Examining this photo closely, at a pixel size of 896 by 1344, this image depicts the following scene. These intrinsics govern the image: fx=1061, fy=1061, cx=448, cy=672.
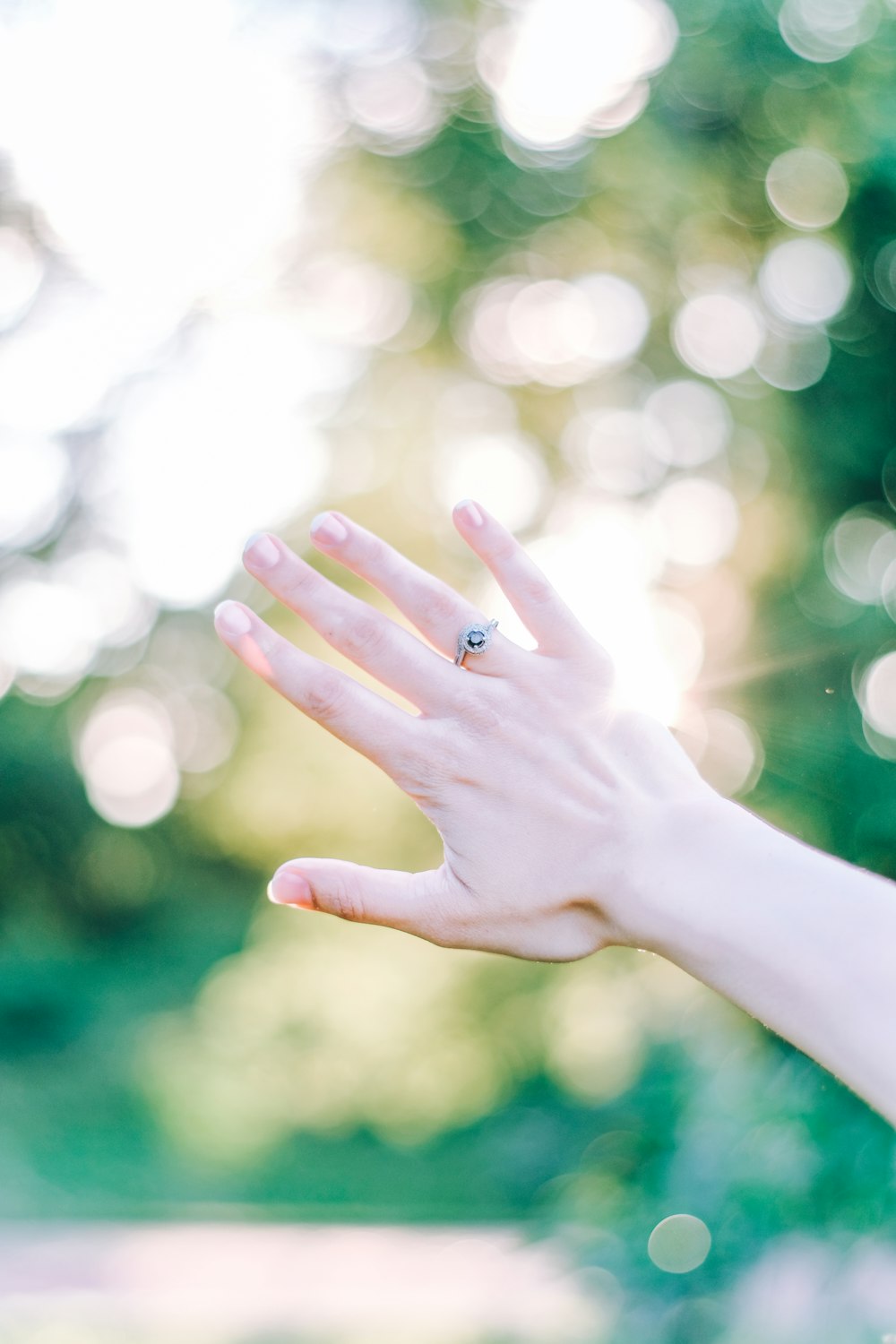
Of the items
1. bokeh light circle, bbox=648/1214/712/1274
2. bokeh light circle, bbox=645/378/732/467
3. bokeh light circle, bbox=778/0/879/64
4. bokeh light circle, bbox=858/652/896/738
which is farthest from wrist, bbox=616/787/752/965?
bokeh light circle, bbox=778/0/879/64

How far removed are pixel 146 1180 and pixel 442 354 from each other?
7.41m

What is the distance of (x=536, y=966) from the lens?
6.14 metres

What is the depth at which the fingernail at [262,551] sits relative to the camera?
4.74 feet

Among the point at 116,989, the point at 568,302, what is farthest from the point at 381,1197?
the point at 568,302

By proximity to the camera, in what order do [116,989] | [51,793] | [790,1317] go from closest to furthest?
[790,1317]
[116,989]
[51,793]

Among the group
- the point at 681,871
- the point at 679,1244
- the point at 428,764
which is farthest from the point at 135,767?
the point at 681,871

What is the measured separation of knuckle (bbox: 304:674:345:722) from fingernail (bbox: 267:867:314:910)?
0.76ft

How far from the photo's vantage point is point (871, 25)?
4.50m

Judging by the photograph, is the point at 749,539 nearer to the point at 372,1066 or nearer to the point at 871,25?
the point at 871,25

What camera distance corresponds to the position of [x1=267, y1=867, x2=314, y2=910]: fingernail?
147cm

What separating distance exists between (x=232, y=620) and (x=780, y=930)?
804mm

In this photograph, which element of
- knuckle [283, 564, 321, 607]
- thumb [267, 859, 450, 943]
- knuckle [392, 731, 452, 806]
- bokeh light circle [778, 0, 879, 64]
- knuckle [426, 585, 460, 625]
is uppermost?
knuckle [283, 564, 321, 607]

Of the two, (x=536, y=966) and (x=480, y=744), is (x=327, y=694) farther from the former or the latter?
(x=536, y=966)

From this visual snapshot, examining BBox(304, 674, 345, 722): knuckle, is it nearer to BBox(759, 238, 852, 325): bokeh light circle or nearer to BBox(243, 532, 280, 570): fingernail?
BBox(243, 532, 280, 570): fingernail
